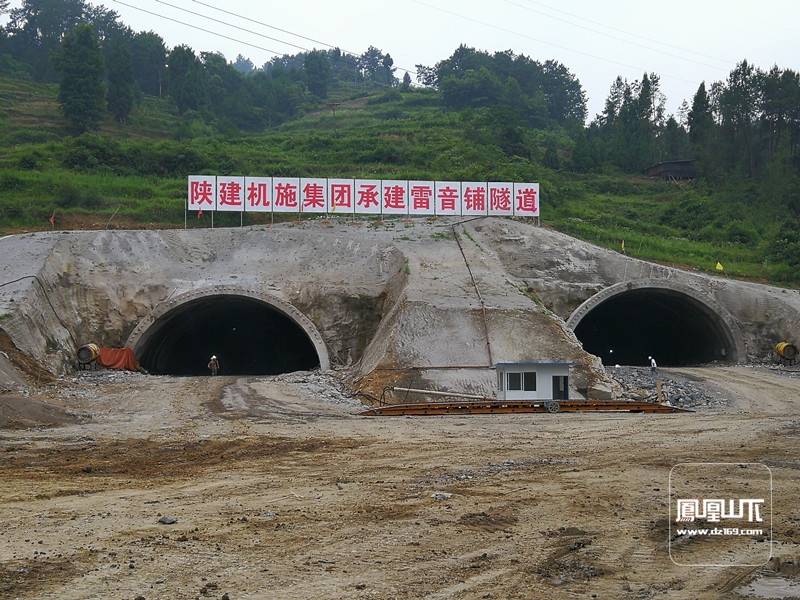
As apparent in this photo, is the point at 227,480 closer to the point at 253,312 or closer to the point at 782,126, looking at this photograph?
the point at 253,312

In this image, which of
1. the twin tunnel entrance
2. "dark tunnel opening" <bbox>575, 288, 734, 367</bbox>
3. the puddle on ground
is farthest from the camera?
"dark tunnel opening" <bbox>575, 288, 734, 367</bbox>

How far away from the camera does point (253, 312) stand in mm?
38062

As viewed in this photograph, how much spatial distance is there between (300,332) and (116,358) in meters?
12.4

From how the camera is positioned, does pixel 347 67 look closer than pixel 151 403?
No

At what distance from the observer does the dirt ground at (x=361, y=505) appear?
23.6 feet

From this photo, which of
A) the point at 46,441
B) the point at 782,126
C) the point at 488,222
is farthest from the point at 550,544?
the point at 782,126

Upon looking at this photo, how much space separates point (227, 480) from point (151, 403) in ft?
38.9

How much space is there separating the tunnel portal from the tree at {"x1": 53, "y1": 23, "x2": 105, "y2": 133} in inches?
1700

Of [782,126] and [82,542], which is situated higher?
[782,126]

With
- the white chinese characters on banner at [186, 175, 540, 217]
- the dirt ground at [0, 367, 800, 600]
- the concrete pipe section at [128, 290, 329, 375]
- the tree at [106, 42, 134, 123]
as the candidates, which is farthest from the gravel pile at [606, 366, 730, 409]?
the tree at [106, 42, 134, 123]

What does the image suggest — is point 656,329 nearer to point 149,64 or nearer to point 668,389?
point 668,389

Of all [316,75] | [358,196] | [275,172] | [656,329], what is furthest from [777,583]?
[316,75]

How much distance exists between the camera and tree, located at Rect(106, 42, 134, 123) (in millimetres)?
71250

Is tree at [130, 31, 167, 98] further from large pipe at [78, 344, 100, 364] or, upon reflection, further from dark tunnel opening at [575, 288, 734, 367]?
large pipe at [78, 344, 100, 364]
